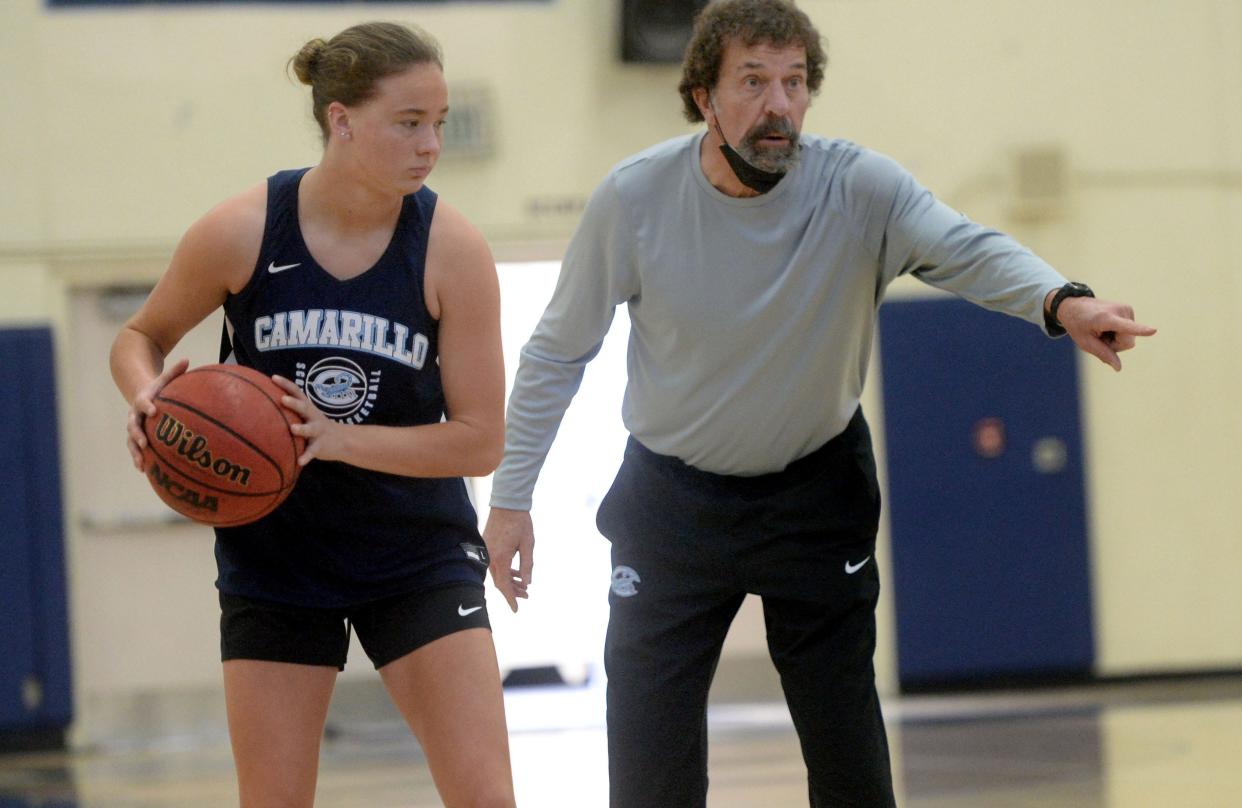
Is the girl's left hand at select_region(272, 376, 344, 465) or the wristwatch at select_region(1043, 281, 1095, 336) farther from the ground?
the wristwatch at select_region(1043, 281, 1095, 336)

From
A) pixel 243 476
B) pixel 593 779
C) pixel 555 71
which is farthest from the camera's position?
pixel 555 71

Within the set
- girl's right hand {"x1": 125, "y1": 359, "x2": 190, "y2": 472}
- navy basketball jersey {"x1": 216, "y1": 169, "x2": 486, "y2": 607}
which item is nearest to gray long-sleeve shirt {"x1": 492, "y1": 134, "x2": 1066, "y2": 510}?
navy basketball jersey {"x1": 216, "y1": 169, "x2": 486, "y2": 607}

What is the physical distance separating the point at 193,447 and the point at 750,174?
3.42 ft

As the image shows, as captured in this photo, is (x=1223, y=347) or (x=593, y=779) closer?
(x=593, y=779)

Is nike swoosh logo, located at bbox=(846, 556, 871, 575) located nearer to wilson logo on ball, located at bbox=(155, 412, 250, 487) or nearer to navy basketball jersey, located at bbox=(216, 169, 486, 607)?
navy basketball jersey, located at bbox=(216, 169, 486, 607)

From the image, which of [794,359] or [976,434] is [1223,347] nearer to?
[976,434]

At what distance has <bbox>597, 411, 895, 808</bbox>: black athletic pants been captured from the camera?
2.76 metres

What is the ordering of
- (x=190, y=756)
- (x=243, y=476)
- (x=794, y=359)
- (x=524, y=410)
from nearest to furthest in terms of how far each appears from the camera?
(x=243, y=476), (x=794, y=359), (x=524, y=410), (x=190, y=756)

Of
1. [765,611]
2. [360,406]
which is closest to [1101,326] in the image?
[765,611]

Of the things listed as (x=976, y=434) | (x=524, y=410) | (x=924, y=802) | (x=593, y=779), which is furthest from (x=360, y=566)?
(x=976, y=434)

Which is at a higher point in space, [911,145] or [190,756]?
[911,145]

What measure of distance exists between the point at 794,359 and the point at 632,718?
2.35 feet

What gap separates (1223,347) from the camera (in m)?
7.96

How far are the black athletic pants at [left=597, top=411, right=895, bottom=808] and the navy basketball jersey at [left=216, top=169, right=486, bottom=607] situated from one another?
1.35 feet
